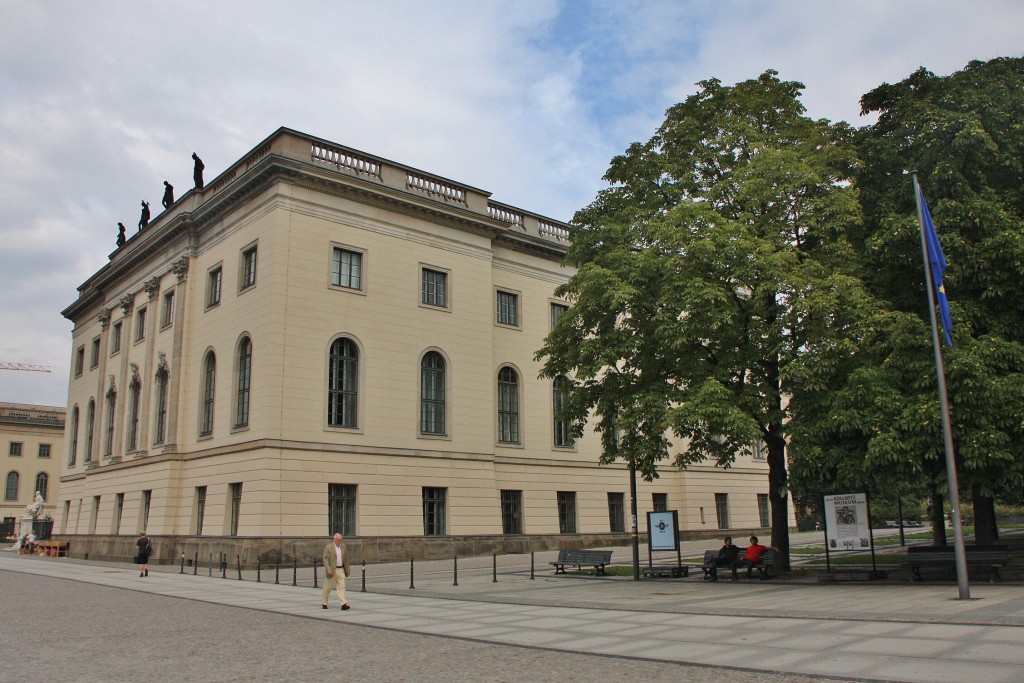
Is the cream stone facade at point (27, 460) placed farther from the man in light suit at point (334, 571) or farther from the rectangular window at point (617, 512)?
the man in light suit at point (334, 571)

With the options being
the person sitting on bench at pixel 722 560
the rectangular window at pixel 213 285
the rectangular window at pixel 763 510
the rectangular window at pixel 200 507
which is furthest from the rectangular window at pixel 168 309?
the rectangular window at pixel 763 510

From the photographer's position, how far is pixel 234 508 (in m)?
33.1

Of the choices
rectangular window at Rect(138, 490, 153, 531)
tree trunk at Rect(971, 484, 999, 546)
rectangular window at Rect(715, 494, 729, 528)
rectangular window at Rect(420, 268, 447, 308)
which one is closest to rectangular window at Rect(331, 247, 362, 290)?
rectangular window at Rect(420, 268, 447, 308)

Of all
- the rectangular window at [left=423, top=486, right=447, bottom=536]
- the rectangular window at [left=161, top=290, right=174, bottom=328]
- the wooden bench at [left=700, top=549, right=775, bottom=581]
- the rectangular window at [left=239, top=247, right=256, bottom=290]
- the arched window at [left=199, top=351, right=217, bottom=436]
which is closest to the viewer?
the wooden bench at [left=700, top=549, right=775, bottom=581]

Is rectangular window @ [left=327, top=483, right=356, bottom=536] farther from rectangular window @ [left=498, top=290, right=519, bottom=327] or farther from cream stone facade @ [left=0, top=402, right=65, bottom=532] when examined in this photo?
cream stone facade @ [left=0, top=402, right=65, bottom=532]

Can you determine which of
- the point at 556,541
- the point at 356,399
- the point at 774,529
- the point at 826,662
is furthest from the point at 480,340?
the point at 826,662

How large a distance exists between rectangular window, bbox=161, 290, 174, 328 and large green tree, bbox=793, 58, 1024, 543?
105ft

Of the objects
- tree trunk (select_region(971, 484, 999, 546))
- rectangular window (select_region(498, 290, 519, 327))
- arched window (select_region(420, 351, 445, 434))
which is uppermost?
rectangular window (select_region(498, 290, 519, 327))

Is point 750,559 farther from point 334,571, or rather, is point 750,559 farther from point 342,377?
point 342,377

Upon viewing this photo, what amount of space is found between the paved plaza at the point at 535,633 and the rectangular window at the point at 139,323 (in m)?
24.8

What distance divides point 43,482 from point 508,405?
76385 mm

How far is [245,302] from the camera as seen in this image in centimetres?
3475

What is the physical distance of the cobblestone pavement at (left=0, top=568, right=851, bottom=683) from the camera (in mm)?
9695

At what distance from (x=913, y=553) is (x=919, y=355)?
4.80 m
